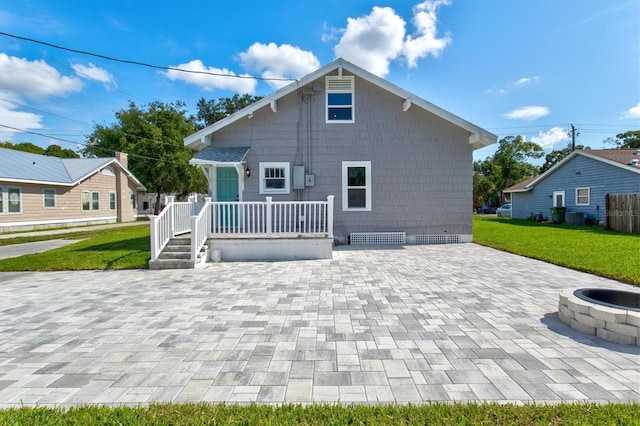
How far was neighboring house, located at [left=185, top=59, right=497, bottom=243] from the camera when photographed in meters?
9.81

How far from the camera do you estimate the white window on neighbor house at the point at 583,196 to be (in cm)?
1787

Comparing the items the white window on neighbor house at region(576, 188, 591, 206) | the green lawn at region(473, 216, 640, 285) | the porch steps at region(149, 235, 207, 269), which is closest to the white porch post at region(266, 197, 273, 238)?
the porch steps at region(149, 235, 207, 269)

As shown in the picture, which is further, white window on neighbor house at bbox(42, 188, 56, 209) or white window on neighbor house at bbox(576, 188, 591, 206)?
white window on neighbor house at bbox(42, 188, 56, 209)

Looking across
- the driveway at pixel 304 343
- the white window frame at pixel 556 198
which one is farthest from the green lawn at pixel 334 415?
the white window frame at pixel 556 198

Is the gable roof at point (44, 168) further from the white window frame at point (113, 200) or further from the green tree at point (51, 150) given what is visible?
the green tree at point (51, 150)

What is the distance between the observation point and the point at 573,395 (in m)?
2.25

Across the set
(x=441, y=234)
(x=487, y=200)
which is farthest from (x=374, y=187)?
(x=487, y=200)

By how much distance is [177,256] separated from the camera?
713cm

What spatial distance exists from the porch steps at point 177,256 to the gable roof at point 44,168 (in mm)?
15289

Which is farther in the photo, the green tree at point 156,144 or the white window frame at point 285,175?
the green tree at point 156,144

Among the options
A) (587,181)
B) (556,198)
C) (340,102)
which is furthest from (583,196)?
(340,102)

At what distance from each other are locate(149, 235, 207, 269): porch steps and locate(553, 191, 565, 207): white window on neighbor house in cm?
2334

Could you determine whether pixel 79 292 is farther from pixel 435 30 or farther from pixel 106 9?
pixel 435 30

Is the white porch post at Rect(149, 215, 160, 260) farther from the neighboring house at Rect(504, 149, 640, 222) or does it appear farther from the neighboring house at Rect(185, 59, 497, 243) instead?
the neighboring house at Rect(504, 149, 640, 222)
